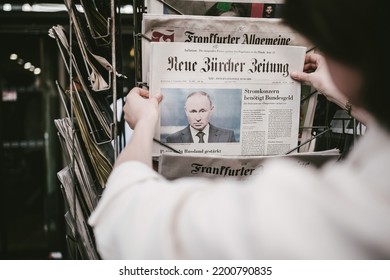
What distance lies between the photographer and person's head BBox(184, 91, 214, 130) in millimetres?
724

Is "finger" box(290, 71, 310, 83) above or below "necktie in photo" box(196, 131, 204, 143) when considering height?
above

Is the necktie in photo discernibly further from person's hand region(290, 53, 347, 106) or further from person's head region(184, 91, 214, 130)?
person's hand region(290, 53, 347, 106)

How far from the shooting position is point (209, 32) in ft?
2.34

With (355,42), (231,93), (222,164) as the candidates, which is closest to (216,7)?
(231,93)

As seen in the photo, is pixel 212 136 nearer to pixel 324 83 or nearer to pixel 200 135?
pixel 200 135

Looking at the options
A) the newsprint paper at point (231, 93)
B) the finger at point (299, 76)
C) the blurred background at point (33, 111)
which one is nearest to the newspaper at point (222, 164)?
the newsprint paper at point (231, 93)

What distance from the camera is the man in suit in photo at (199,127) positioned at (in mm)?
726

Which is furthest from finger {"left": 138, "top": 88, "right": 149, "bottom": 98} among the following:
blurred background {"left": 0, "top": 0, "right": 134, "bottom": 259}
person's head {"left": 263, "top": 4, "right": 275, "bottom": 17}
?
blurred background {"left": 0, "top": 0, "right": 134, "bottom": 259}

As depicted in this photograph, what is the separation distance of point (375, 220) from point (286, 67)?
480 mm

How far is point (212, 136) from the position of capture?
29.3 inches

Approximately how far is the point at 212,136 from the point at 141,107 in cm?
16

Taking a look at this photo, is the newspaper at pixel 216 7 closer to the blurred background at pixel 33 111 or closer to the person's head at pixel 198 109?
the person's head at pixel 198 109

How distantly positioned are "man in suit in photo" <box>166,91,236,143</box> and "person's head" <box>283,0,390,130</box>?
35cm
